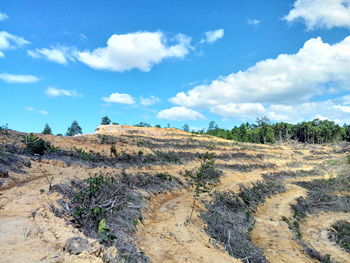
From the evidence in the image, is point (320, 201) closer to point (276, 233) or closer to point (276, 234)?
point (276, 233)

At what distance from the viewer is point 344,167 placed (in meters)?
50.4

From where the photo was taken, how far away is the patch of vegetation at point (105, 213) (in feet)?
32.3

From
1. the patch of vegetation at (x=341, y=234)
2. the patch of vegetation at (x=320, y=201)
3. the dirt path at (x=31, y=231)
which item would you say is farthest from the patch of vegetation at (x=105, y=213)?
the patch of vegetation at (x=341, y=234)

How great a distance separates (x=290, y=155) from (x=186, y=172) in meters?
40.2

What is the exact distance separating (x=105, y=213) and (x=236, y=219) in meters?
11.5

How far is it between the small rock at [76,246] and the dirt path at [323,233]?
17580mm

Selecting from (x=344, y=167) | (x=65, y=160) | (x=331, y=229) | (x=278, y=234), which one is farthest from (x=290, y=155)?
(x=65, y=160)

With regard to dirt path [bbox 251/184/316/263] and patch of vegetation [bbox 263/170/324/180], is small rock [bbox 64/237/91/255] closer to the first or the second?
dirt path [bbox 251/184/316/263]

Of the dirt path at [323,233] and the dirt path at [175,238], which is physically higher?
the dirt path at [175,238]

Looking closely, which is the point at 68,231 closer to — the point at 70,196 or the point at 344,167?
the point at 70,196

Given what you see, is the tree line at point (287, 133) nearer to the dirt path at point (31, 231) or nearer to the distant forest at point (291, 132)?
the distant forest at point (291, 132)

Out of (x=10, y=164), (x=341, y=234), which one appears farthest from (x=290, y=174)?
(x=10, y=164)

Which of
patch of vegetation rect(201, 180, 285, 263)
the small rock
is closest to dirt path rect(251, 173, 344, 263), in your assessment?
patch of vegetation rect(201, 180, 285, 263)

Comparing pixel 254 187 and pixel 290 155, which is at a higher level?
pixel 290 155
